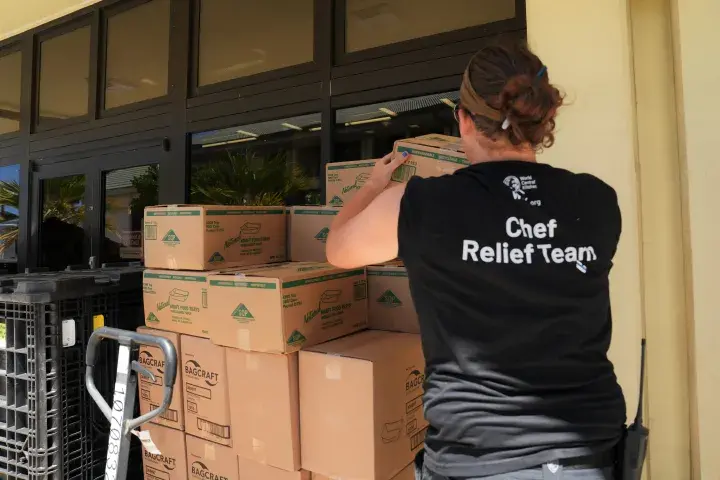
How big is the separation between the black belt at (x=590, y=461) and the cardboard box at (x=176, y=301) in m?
1.10

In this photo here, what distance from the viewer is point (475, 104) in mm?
898

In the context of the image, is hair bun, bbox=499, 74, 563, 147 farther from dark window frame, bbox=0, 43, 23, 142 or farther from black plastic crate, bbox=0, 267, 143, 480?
dark window frame, bbox=0, 43, 23, 142

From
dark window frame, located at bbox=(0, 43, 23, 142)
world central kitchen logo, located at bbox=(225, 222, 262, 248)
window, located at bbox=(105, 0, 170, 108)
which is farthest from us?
dark window frame, located at bbox=(0, 43, 23, 142)

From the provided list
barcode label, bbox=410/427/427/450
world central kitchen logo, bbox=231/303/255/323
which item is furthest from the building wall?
world central kitchen logo, bbox=231/303/255/323

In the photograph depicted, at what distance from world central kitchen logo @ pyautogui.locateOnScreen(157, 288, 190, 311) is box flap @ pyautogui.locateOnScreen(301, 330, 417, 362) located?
0.49m

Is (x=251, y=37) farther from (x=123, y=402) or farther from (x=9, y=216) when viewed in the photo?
(x=9, y=216)

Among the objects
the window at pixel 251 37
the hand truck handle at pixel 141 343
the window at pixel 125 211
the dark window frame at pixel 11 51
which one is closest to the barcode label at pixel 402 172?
the hand truck handle at pixel 141 343

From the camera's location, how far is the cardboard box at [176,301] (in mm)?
1585

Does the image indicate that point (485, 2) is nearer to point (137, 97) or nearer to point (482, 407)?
point (482, 407)

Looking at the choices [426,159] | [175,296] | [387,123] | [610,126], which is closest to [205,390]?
[175,296]

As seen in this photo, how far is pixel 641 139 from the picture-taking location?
1.81 meters

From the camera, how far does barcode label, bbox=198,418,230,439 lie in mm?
1521

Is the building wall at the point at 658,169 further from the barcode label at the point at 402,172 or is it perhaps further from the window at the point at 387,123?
the barcode label at the point at 402,172

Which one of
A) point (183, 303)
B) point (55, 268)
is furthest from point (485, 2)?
point (55, 268)
